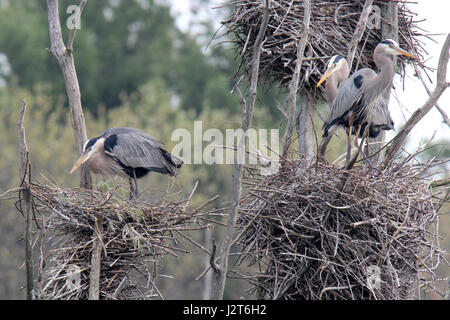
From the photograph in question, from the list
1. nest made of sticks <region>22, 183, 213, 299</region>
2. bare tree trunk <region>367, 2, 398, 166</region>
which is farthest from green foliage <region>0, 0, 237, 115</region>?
nest made of sticks <region>22, 183, 213, 299</region>

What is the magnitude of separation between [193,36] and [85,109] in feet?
15.7

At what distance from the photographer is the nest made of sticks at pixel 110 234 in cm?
434

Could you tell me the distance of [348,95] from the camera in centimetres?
550

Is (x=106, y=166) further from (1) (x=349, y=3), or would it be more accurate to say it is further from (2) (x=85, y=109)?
(2) (x=85, y=109)

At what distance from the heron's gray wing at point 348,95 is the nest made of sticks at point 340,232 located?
0.81m

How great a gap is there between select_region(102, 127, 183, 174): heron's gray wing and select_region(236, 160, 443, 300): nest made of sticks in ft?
4.49

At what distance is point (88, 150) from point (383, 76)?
88.5 inches

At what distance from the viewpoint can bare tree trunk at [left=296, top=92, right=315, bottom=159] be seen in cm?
575

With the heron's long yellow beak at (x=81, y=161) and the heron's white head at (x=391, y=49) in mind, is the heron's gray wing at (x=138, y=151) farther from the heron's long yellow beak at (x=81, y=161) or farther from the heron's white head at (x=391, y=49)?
the heron's white head at (x=391, y=49)

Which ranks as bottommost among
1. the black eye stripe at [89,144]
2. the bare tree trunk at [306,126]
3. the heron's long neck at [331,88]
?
the black eye stripe at [89,144]

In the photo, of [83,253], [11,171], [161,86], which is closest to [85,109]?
[161,86]

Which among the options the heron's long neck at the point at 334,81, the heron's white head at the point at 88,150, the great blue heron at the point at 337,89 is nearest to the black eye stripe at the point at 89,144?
the heron's white head at the point at 88,150

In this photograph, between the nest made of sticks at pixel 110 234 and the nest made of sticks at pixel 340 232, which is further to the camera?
the nest made of sticks at pixel 340 232

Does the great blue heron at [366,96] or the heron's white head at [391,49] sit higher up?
the heron's white head at [391,49]
